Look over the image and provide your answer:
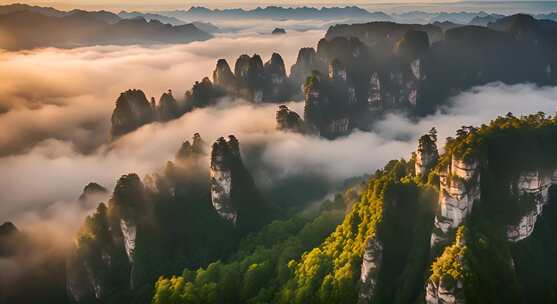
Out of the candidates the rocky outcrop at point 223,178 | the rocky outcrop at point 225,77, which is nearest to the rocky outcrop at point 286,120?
the rocky outcrop at point 223,178

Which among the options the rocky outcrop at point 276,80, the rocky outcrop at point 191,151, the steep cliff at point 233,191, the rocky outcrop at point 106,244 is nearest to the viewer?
the rocky outcrop at point 106,244

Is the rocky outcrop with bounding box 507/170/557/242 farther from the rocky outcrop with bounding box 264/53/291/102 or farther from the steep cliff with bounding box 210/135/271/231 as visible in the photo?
the rocky outcrop with bounding box 264/53/291/102

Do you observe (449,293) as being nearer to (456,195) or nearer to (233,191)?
(456,195)

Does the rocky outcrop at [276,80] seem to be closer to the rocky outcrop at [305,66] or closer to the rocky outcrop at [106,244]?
the rocky outcrop at [305,66]

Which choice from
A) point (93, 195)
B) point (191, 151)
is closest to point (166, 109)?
point (93, 195)

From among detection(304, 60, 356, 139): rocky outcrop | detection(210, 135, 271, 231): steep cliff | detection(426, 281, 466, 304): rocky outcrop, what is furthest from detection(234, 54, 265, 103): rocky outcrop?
detection(426, 281, 466, 304): rocky outcrop

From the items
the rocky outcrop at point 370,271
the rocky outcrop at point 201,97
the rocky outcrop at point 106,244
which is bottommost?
the rocky outcrop at point 106,244
